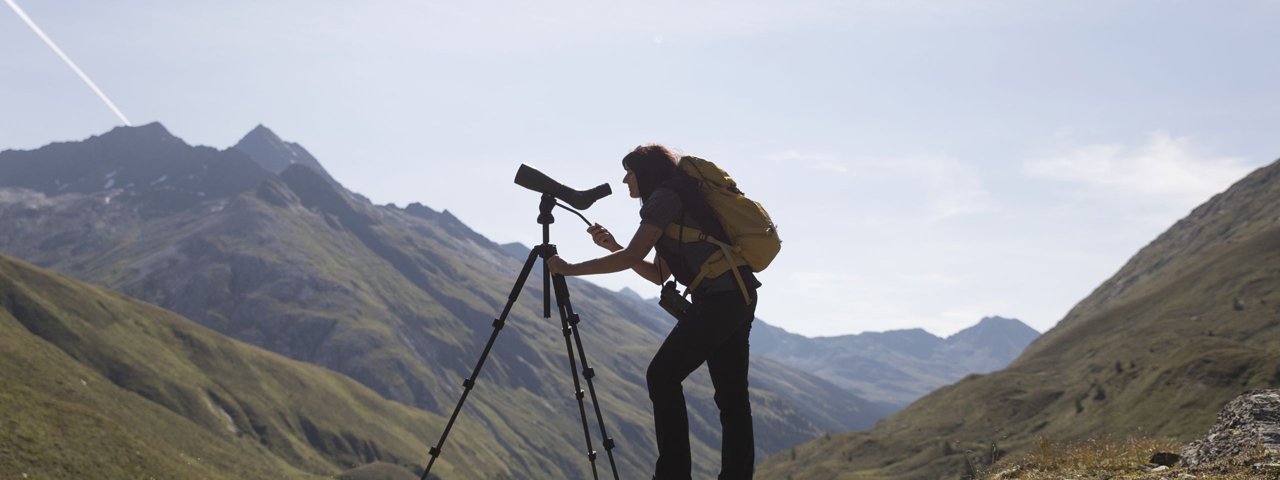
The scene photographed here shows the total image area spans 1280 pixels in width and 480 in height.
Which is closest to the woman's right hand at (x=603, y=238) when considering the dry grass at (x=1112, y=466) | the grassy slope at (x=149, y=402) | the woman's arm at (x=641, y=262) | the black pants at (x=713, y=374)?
the woman's arm at (x=641, y=262)

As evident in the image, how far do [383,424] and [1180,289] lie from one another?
6449 inches

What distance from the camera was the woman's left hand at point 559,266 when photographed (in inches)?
322

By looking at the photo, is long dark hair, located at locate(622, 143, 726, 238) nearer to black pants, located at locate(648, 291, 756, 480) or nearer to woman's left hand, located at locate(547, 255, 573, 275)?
black pants, located at locate(648, 291, 756, 480)

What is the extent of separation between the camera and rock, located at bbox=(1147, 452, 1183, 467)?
32.6ft

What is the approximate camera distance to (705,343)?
25.4 feet

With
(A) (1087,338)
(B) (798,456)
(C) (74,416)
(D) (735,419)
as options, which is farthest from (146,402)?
(A) (1087,338)

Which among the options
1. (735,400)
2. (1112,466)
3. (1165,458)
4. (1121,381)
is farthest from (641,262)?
(1121,381)

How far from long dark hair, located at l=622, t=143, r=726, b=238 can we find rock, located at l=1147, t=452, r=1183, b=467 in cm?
609

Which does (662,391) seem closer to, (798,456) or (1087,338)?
(798,456)

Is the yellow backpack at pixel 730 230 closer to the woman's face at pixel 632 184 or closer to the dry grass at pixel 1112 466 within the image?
the woman's face at pixel 632 184

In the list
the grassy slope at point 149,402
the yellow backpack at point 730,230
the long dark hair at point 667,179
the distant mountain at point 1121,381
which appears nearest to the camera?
the yellow backpack at point 730,230

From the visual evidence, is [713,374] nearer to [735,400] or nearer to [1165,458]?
[735,400]

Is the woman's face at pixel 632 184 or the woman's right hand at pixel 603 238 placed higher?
the woman's face at pixel 632 184

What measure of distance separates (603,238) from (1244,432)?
23.1 ft
